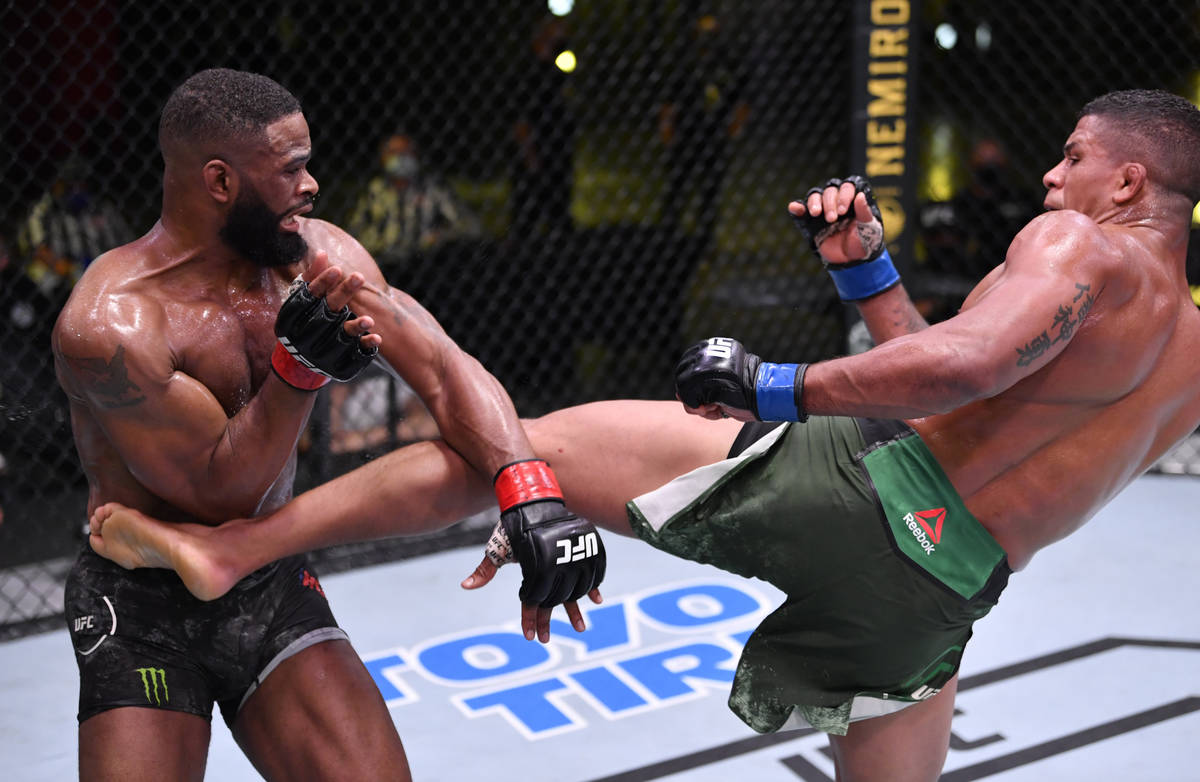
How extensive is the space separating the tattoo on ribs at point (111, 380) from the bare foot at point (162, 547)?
0.18 meters

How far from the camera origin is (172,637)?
190cm

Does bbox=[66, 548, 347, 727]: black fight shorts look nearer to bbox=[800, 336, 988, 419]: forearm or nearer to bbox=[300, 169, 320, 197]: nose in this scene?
bbox=[300, 169, 320, 197]: nose

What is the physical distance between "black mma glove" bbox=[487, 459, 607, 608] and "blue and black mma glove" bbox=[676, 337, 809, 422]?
0.26 metres

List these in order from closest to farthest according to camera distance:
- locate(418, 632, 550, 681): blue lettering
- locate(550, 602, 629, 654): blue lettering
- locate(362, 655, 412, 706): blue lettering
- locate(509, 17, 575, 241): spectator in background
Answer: locate(362, 655, 412, 706): blue lettering
locate(418, 632, 550, 681): blue lettering
locate(550, 602, 629, 654): blue lettering
locate(509, 17, 575, 241): spectator in background

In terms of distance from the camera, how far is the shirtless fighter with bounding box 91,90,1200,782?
5.48 ft

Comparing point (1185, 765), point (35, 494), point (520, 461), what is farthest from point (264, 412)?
point (35, 494)

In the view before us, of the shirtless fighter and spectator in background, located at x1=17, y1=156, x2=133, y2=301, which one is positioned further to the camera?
spectator in background, located at x1=17, y1=156, x2=133, y2=301

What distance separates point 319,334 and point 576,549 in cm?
47

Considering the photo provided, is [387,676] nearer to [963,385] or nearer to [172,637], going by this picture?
[172,637]

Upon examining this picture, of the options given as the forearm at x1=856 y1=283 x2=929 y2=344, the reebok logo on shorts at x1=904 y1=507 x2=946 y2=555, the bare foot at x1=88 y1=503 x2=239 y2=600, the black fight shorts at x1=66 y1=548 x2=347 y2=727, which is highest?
the forearm at x1=856 y1=283 x2=929 y2=344

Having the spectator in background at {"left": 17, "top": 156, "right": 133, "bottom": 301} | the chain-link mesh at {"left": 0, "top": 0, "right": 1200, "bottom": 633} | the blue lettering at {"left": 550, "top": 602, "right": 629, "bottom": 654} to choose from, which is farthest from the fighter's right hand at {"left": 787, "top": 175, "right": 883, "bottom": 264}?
the spectator in background at {"left": 17, "top": 156, "right": 133, "bottom": 301}

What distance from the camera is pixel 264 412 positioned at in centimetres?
178

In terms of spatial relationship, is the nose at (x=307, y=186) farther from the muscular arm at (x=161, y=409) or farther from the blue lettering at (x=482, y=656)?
the blue lettering at (x=482, y=656)

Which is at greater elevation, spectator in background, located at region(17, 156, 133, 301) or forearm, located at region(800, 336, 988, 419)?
spectator in background, located at region(17, 156, 133, 301)
